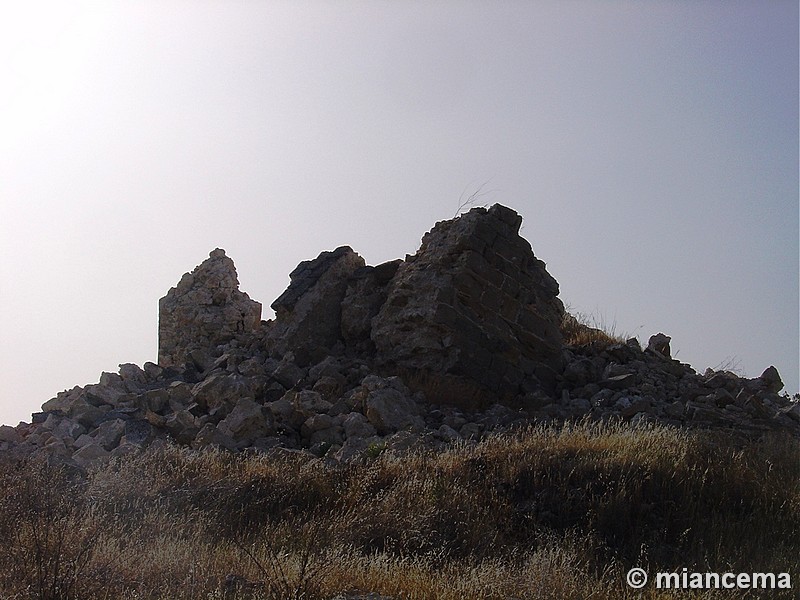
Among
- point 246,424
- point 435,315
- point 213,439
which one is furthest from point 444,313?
point 213,439

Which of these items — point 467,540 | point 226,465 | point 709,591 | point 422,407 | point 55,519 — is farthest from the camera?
point 422,407

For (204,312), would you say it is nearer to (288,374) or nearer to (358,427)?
(288,374)

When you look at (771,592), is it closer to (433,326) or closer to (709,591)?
(709,591)

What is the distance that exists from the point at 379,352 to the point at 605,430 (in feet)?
12.8

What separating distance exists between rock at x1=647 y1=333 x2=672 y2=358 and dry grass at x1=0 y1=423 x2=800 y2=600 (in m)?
4.90

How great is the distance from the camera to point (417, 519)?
787 centimetres

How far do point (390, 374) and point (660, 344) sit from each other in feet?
19.3

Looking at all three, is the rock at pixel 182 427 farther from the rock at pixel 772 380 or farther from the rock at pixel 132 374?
the rock at pixel 772 380

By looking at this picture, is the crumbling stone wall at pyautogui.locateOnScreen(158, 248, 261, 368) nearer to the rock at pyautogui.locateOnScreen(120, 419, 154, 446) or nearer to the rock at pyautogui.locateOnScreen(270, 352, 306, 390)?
the rock at pyautogui.locateOnScreen(270, 352, 306, 390)

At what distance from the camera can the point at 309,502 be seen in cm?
852

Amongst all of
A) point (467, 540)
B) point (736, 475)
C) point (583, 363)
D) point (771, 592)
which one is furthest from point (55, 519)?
point (583, 363)

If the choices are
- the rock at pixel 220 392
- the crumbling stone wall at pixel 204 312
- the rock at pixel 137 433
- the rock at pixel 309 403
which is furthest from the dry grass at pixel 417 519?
the crumbling stone wall at pixel 204 312

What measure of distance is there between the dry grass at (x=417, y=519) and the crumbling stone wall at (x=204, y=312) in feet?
17.7

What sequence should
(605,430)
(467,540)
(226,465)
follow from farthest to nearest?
1. (605,430)
2. (226,465)
3. (467,540)
